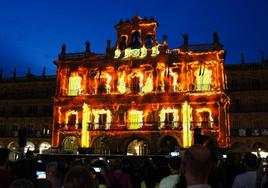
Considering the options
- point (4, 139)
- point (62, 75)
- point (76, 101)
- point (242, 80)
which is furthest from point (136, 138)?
point (4, 139)

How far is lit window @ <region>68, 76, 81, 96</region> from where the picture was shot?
41.7 metres

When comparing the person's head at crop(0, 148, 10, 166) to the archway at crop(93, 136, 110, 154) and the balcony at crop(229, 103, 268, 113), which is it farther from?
the balcony at crop(229, 103, 268, 113)

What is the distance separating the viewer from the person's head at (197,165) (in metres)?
3.72

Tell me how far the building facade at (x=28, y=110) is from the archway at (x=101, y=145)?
15343 mm

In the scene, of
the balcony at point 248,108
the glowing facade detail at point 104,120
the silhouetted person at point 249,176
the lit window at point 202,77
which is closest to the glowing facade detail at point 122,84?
the glowing facade detail at point 104,120

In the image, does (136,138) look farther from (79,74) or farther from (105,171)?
(105,171)

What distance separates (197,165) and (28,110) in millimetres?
54808

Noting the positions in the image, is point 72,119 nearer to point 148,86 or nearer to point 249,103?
point 148,86

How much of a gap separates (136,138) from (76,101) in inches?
343

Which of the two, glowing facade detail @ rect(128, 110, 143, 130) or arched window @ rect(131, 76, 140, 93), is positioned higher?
arched window @ rect(131, 76, 140, 93)

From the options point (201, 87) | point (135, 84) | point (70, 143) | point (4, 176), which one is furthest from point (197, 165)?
point (70, 143)

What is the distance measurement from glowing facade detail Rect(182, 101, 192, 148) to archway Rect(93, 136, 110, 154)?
9.12m

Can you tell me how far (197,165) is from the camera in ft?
12.2

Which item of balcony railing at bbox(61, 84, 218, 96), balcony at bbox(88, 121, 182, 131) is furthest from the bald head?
balcony railing at bbox(61, 84, 218, 96)
